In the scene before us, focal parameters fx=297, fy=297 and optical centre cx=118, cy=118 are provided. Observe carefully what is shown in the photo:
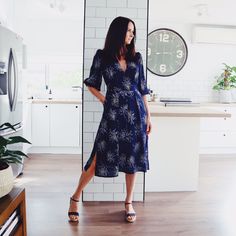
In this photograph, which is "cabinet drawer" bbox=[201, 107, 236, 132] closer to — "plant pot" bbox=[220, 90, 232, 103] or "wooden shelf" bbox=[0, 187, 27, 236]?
"plant pot" bbox=[220, 90, 232, 103]

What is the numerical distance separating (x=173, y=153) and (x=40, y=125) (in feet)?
7.49

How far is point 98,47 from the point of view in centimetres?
251

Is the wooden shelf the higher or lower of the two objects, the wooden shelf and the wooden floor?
the higher

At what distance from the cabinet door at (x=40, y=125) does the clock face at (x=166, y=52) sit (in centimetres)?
189

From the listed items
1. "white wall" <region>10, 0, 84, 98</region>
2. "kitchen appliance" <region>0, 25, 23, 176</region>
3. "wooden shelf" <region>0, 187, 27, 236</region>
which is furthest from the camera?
"white wall" <region>10, 0, 84, 98</region>

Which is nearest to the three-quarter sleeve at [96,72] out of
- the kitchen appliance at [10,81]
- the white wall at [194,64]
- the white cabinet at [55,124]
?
the kitchen appliance at [10,81]

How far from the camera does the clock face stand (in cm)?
499

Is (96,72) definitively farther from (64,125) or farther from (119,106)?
(64,125)

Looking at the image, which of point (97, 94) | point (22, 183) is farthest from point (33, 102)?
point (97, 94)

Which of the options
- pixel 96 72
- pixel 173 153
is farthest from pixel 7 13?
pixel 173 153

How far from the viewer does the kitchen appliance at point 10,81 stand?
9.03ft

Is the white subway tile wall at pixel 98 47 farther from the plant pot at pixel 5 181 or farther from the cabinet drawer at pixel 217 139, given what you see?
the cabinet drawer at pixel 217 139

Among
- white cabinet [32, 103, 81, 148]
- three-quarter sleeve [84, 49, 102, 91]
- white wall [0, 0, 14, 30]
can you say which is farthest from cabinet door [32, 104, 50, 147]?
three-quarter sleeve [84, 49, 102, 91]

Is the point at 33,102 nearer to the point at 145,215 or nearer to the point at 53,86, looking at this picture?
the point at 53,86
